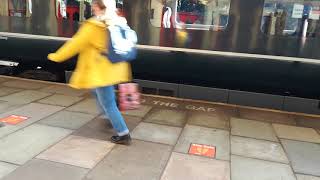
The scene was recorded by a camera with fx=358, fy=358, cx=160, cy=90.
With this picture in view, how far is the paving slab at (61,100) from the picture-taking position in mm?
5637

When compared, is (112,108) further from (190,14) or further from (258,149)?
(190,14)

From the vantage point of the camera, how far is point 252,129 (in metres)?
5.04

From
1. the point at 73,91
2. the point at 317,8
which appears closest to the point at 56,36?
the point at 73,91

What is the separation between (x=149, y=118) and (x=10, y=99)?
89.3 inches

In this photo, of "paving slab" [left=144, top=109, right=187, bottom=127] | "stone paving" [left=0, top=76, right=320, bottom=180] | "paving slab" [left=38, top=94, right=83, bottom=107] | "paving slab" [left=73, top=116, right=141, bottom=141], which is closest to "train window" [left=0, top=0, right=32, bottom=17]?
"stone paving" [left=0, top=76, right=320, bottom=180]

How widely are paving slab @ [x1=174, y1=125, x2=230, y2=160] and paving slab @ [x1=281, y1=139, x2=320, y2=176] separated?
73cm

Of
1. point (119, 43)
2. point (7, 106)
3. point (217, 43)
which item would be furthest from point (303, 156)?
point (7, 106)

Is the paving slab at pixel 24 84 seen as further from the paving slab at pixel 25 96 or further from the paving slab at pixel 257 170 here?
the paving slab at pixel 257 170

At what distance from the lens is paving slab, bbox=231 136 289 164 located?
4120 mm

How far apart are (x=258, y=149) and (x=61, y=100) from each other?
10.5 ft

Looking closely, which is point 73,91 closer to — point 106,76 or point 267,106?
point 106,76

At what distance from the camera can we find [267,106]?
6.18 m

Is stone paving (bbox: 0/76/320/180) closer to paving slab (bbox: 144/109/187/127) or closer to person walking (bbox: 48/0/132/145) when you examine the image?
paving slab (bbox: 144/109/187/127)

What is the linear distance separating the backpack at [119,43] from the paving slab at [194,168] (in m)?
1.23
